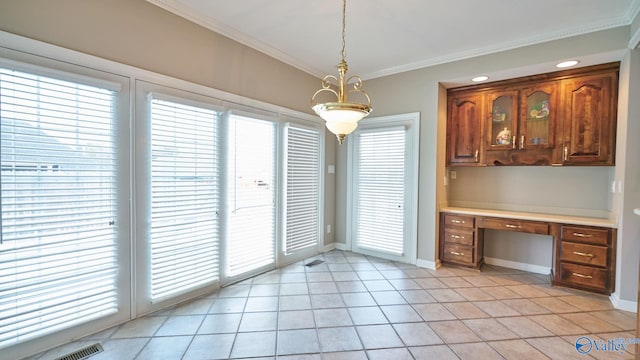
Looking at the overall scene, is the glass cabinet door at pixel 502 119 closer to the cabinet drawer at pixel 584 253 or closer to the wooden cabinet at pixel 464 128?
the wooden cabinet at pixel 464 128

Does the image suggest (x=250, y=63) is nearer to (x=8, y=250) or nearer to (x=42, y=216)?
(x=42, y=216)

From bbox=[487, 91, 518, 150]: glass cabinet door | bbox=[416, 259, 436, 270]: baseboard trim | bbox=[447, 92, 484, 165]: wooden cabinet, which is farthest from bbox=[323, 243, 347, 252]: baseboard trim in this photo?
bbox=[487, 91, 518, 150]: glass cabinet door

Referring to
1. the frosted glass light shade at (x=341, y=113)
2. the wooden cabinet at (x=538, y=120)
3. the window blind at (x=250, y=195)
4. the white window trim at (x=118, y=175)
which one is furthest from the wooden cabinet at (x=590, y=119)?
the white window trim at (x=118, y=175)

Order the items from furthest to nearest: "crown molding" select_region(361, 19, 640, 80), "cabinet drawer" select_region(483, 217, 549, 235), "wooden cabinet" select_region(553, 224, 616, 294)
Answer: "cabinet drawer" select_region(483, 217, 549, 235), "wooden cabinet" select_region(553, 224, 616, 294), "crown molding" select_region(361, 19, 640, 80)

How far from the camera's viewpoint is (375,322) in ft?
8.32

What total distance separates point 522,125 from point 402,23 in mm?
2091

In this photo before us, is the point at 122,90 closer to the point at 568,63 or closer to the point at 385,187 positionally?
the point at 385,187

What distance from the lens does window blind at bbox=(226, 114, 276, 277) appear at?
3215mm

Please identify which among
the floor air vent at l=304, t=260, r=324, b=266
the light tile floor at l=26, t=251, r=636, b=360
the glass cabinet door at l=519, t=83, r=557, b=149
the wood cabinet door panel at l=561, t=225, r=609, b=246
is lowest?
the light tile floor at l=26, t=251, r=636, b=360

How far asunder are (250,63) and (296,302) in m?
2.76

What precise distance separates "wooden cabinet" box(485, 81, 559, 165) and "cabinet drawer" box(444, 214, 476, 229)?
2.67 ft

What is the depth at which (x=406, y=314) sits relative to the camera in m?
2.68

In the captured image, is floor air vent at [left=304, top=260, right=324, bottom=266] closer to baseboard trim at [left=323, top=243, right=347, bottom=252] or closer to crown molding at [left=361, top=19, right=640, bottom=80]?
baseboard trim at [left=323, top=243, right=347, bottom=252]

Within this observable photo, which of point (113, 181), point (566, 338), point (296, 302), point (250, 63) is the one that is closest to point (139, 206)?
point (113, 181)
